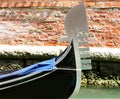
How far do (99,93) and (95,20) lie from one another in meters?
1.05

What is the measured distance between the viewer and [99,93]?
5.65 meters

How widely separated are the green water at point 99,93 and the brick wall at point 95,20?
643 millimetres

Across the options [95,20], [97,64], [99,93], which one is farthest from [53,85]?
[95,20]

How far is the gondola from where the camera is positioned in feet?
13.9

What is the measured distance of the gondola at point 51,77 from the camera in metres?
4.24

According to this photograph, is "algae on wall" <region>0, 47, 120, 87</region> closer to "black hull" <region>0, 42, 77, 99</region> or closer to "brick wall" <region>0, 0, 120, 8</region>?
"brick wall" <region>0, 0, 120, 8</region>

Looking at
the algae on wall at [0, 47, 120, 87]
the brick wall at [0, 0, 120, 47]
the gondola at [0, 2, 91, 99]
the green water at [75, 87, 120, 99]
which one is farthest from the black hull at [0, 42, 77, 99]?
the brick wall at [0, 0, 120, 47]

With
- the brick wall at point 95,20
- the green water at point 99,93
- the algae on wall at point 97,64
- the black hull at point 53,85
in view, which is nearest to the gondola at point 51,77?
the black hull at point 53,85

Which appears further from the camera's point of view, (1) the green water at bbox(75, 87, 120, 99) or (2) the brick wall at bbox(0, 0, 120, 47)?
(2) the brick wall at bbox(0, 0, 120, 47)

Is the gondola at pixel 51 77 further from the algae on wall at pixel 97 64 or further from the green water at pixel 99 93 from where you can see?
the algae on wall at pixel 97 64

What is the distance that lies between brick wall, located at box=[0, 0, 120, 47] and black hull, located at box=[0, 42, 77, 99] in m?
1.92

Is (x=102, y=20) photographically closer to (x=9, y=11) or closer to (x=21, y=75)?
(x=9, y=11)

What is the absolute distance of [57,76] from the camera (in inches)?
168

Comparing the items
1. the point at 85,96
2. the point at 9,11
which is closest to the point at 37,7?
the point at 9,11
